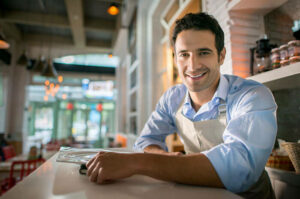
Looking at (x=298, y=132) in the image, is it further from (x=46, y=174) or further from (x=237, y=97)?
(x=46, y=174)

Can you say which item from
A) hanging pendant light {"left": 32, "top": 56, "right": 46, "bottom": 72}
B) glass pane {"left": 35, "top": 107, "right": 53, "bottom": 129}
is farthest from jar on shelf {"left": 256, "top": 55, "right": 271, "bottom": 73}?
glass pane {"left": 35, "top": 107, "right": 53, "bottom": 129}

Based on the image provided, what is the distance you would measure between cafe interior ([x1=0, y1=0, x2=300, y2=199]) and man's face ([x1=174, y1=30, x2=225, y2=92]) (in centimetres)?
36

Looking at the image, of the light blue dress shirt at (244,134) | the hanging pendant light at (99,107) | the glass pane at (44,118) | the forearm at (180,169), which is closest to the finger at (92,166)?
the forearm at (180,169)

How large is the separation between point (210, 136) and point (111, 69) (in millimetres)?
9260

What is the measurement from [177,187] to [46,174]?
0.46m

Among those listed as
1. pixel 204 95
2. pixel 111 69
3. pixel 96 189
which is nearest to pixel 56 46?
pixel 111 69

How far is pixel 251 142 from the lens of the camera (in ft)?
2.36

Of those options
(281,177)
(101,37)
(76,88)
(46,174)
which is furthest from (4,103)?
(281,177)

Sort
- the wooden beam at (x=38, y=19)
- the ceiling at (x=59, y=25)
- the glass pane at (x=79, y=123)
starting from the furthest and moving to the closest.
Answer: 1. the glass pane at (x=79, y=123)
2. the wooden beam at (x=38, y=19)
3. the ceiling at (x=59, y=25)

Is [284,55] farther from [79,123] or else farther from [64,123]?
[64,123]

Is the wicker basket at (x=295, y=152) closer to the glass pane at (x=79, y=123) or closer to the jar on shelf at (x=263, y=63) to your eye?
the jar on shelf at (x=263, y=63)

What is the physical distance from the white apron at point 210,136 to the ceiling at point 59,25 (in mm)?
4136

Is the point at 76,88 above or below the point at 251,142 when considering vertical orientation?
above

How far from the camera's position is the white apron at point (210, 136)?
99cm
